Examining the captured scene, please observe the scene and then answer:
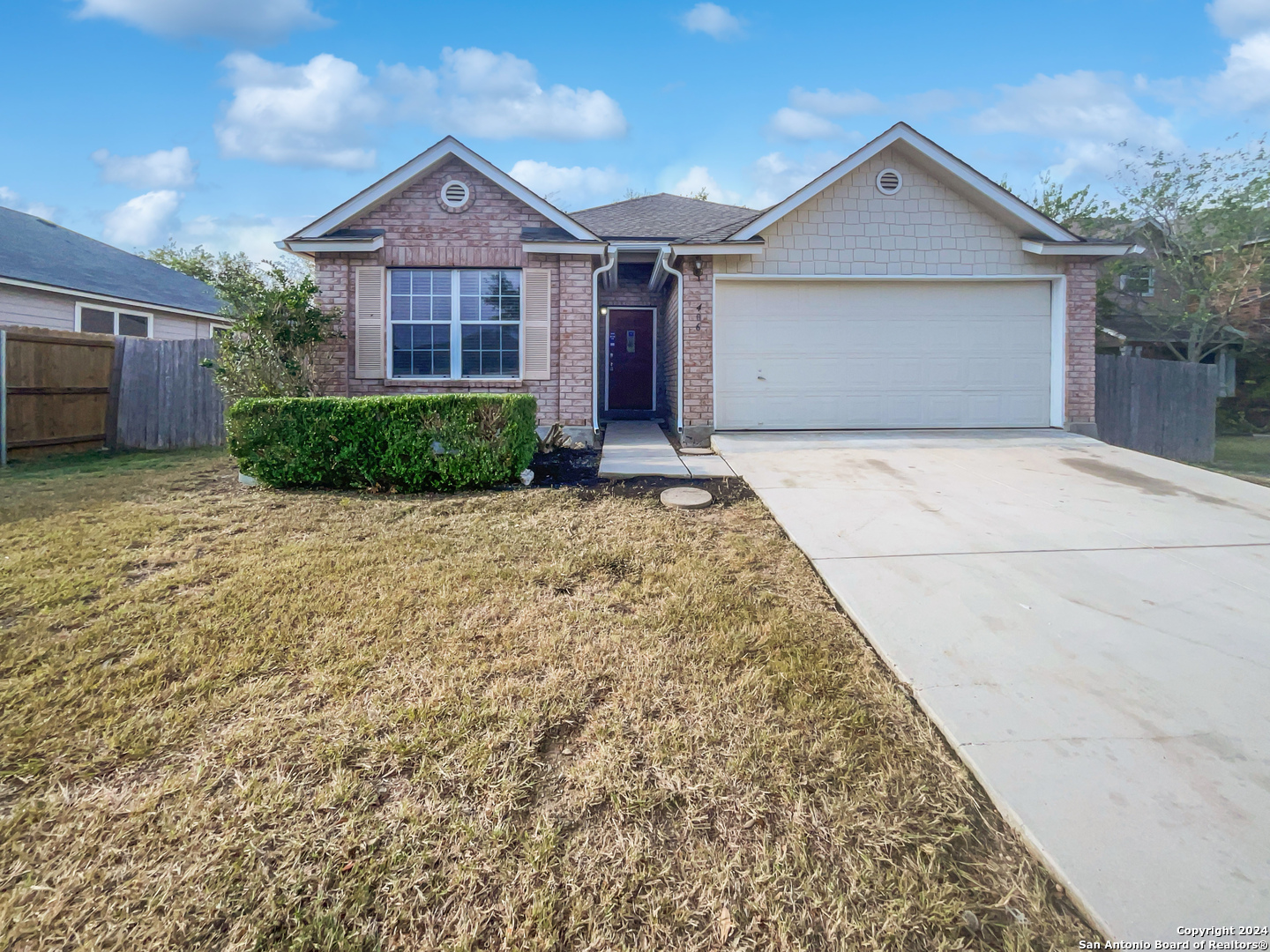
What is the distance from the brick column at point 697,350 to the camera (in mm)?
9500

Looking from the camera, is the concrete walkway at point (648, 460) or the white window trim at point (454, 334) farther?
the white window trim at point (454, 334)

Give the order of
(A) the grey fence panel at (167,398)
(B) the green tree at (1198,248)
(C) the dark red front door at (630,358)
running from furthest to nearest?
(B) the green tree at (1198,248) → (C) the dark red front door at (630,358) → (A) the grey fence panel at (167,398)

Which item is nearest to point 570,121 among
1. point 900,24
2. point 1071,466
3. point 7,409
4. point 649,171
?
point 649,171

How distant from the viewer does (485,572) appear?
3.94 metres

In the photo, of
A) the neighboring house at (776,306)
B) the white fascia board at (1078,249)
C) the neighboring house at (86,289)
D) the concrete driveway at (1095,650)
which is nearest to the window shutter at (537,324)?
the neighboring house at (776,306)

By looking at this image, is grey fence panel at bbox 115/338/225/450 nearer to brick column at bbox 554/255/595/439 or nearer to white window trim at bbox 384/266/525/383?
white window trim at bbox 384/266/525/383

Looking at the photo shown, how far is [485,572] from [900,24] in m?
13.2

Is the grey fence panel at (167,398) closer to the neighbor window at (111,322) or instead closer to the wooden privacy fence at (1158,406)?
the neighbor window at (111,322)

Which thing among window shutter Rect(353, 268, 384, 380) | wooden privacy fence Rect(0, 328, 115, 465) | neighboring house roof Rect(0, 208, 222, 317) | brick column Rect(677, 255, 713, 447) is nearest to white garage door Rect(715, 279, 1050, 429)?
brick column Rect(677, 255, 713, 447)

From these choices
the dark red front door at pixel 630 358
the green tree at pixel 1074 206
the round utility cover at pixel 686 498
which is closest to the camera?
the round utility cover at pixel 686 498

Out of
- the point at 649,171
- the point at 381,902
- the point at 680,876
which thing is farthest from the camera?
the point at 649,171

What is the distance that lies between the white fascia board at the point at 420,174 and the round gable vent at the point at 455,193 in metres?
0.34

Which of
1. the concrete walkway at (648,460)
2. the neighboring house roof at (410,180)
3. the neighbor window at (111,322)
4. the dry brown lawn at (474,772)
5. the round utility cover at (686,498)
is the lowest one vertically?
the dry brown lawn at (474,772)

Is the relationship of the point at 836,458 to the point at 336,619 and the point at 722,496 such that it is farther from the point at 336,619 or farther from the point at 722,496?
the point at 336,619
